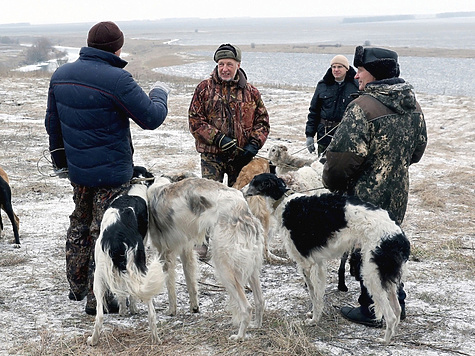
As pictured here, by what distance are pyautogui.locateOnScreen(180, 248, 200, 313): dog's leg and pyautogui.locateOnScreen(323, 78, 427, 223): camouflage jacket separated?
143 centimetres

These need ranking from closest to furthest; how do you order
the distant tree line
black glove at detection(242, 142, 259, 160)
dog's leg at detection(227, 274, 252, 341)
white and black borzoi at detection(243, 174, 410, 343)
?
white and black borzoi at detection(243, 174, 410, 343) → dog's leg at detection(227, 274, 252, 341) → black glove at detection(242, 142, 259, 160) → the distant tree line

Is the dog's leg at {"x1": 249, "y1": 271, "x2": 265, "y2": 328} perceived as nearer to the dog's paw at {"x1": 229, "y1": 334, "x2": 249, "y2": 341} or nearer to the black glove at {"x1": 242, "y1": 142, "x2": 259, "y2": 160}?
the dog's paw at {"x1": 229, "y1": 334, "x2": 249, "y2": 341}

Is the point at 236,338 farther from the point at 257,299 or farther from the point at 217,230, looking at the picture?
the point at 217,230

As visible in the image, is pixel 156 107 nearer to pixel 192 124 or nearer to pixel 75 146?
pixel 75 146

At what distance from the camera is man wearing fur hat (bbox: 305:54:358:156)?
669 cm

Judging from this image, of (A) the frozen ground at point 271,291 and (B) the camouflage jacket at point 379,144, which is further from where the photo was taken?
(A) the frozen ground at point 271,291

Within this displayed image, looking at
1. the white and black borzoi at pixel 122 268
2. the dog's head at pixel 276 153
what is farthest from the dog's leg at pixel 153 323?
the dog's head at pixel 276 153

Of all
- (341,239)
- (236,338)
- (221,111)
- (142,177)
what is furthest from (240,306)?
(221,111)

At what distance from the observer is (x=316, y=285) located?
14.2 ft

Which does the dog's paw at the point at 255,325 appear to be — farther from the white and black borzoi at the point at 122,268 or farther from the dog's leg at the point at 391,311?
the dog's leg at the point at 391,311

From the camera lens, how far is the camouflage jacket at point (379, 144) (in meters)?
3.75

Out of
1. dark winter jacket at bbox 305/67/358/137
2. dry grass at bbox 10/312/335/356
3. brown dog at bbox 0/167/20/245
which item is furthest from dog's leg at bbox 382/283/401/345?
brown dog at bbox 0/167/20/245

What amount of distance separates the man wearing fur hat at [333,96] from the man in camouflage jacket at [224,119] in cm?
146

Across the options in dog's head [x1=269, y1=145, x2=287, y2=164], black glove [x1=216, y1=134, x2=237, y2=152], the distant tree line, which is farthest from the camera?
the distant tree line
